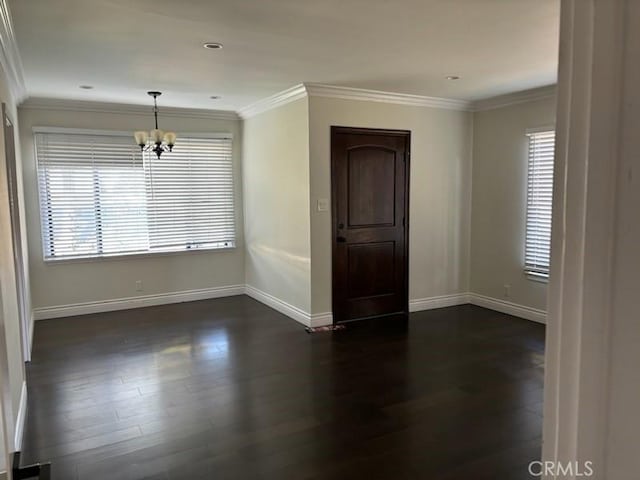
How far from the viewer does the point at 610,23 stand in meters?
0.42

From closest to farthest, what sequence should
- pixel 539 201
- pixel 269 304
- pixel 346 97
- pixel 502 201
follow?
pixel 346 97 → pixel 539 201 → pixel 502 201 → pixel 269 304

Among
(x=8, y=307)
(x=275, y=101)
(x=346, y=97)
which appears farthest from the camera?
(x=275, y=101)

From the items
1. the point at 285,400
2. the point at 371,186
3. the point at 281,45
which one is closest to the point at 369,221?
the point at 371,186

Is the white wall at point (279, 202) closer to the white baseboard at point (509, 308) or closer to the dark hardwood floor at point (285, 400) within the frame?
the dark hardwood floor at point (285, 400)

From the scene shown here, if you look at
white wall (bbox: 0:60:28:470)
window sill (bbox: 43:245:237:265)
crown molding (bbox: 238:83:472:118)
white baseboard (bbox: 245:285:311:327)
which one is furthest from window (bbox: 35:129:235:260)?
white wall (bbox: 0:60:28:470)

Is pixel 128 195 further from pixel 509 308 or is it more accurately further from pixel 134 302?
pixel 509 308

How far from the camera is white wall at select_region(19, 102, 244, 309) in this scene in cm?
533

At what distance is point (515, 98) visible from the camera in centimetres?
524

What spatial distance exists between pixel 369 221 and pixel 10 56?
3557 millimetres

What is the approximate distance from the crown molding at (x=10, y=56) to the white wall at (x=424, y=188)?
2539 millimetres

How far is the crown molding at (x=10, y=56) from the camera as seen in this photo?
2.75 m

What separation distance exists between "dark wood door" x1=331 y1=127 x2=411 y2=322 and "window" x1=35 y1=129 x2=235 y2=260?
2.06 m

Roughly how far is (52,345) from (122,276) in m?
1.46

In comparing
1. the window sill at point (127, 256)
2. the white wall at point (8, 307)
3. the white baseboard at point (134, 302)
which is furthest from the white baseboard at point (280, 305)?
the white wall at point (8, 307)
